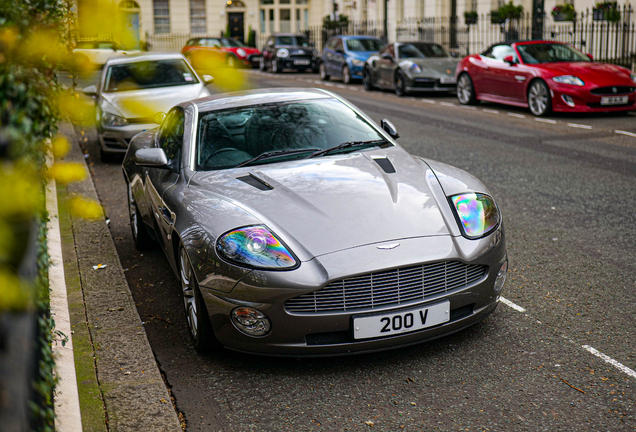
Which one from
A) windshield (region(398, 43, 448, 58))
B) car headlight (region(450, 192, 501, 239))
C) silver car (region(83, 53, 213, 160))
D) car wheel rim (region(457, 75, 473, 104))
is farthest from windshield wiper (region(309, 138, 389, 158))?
windshield (region(398, 43, 448, 58))

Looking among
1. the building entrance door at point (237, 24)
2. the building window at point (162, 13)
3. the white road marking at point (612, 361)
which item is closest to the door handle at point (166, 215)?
the white road marking at point (612, 361)

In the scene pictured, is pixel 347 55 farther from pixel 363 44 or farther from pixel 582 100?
pixel 582 100

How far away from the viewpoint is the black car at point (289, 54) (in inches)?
1169

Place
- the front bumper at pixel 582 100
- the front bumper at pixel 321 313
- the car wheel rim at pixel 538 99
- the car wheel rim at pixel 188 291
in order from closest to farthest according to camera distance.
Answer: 1. the front bumper at pixel 321 313
2. the car wheel rim at pixel 188 291
3. the front bumper at pixel 582 100
4. the car wheel rim at pixel 538 99

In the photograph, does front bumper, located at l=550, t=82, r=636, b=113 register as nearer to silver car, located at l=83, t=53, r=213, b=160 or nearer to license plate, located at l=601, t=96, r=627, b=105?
license plate, located at l=601, t=96, r=627, b=105

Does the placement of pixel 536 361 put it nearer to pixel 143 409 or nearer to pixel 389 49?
pixel 143 409

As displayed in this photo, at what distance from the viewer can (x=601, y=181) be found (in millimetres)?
→ 8141

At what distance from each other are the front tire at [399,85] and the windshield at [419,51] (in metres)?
0.72

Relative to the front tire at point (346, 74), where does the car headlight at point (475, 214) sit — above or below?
below

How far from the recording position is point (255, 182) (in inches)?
171

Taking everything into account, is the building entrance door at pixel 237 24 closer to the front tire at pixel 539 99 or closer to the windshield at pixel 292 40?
the windshield at pixel 292 40

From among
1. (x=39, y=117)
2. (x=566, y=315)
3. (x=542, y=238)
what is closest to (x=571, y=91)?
(x=542, y=238)

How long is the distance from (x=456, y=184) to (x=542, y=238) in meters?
2.06

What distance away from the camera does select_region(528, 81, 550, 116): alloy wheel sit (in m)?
14.0
